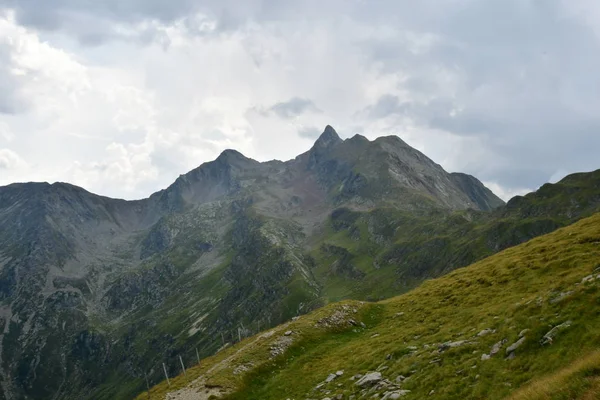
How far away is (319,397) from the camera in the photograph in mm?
30531

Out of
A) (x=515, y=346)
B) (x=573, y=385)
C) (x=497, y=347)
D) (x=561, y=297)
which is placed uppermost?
(x=561, y=297)

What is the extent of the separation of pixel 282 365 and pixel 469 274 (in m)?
26.2

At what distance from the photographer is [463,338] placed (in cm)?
2888

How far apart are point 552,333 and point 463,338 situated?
23.5 feet

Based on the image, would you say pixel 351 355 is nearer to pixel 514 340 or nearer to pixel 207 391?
pixel 207 391

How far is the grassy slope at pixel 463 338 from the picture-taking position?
69.2 ft

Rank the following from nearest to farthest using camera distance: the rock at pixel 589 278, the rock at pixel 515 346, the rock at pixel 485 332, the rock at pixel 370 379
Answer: the rock at pixel 515 346 < the rock at pixel 589 278 < the rock at pixel 485 332 < the rock at pixel 370 379

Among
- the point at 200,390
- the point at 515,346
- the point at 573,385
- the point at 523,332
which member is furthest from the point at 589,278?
the point at 200,390

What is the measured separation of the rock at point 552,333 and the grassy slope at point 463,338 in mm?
313

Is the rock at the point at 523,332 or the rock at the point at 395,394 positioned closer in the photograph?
the rock at the point at 395,394

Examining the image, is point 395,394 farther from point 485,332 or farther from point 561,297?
point 561,297

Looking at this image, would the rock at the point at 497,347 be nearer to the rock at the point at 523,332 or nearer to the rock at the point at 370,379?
the rock at the point at 523,332

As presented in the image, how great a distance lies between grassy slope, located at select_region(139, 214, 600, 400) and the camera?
69.2ft

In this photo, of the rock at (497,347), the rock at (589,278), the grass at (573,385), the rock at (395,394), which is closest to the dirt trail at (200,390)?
the rock at (395,394)
